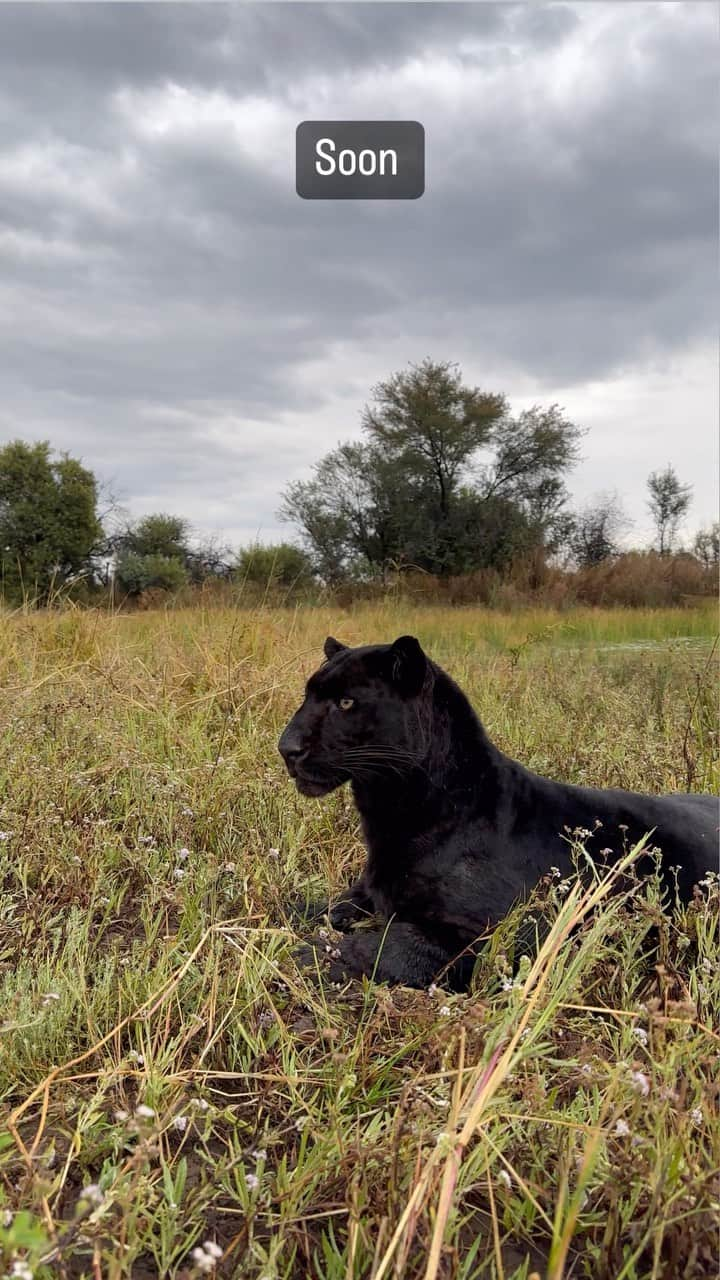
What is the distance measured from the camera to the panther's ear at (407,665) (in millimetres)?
2516

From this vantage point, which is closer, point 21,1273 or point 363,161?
point 21,1273

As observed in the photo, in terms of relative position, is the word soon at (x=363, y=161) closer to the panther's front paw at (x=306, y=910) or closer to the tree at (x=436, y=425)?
the panther's front paw at (x=306, y=910)

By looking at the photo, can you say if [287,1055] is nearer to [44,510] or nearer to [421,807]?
[421,807]

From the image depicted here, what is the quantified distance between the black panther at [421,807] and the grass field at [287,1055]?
16cm

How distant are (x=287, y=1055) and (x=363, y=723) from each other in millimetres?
950

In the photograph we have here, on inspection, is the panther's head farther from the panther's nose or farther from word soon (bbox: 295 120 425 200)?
word soon (bbox: 295 120 425 200)

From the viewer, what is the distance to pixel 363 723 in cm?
257

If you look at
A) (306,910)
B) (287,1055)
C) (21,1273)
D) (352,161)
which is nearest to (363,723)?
(306,910)

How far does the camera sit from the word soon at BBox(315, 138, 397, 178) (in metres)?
2.95

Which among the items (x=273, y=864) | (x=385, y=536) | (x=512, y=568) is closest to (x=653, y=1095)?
(x=273, y=864)

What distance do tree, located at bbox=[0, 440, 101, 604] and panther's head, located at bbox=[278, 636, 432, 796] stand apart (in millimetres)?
29800

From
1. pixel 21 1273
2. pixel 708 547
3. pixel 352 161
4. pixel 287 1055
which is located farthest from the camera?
pixel 708 547

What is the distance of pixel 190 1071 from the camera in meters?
1.81

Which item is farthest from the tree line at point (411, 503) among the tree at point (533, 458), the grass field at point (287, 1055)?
the grass field at point (287, 1055)
